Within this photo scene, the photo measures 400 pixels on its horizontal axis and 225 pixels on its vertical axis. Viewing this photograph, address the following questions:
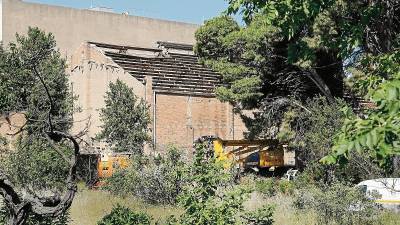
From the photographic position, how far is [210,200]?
9.60 meters

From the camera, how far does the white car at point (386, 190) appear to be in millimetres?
18016

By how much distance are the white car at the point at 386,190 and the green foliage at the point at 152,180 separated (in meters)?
5.73

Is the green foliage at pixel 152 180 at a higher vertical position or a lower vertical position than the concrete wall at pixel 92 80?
lower

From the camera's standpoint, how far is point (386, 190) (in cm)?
1878

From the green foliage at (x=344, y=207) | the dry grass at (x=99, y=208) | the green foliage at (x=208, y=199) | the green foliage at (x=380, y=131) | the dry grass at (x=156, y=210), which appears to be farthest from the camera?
the dry grass at (x=99, y=208)

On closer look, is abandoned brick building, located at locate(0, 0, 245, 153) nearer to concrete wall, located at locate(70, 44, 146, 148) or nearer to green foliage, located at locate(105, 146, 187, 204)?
concrete wall, located at locate(70, 44, 146, 148)

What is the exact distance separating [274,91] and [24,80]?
12241 millimetres

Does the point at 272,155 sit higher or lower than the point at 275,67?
lower

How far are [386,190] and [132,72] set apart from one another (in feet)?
75.6

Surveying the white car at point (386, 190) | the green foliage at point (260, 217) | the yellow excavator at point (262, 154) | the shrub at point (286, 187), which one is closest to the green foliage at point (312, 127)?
the shrub at point (286, 187)

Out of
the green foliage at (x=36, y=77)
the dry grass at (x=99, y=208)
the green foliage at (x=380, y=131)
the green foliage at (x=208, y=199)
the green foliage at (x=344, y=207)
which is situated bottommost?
the dry grass at (x=99, y=208)

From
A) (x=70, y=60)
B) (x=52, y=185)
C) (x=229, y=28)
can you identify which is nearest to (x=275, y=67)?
(x=229, y=28)

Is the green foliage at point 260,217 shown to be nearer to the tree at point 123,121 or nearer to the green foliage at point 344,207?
the green foliage at point 344,207

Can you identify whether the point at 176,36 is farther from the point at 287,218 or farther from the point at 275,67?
the point at 287,218
